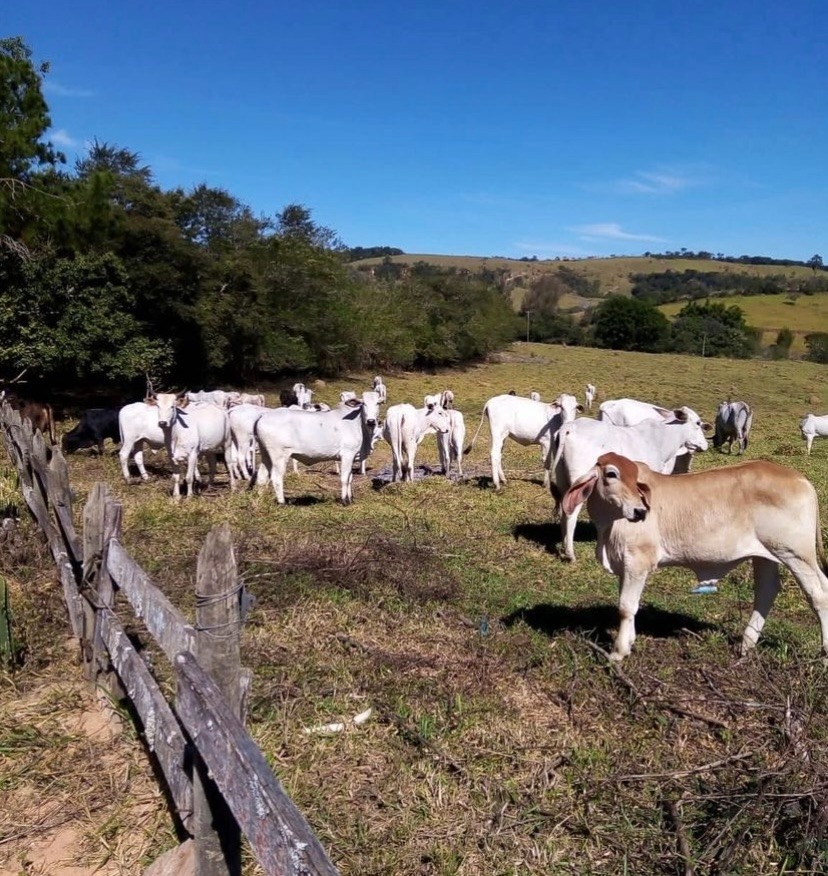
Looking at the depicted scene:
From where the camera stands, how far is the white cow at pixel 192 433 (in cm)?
1243

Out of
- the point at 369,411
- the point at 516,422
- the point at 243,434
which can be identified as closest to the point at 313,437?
the point at 369,411

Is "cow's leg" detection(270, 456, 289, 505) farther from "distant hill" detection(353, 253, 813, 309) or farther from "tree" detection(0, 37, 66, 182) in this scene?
"distant hill" detection(353, 253, 813, 309)

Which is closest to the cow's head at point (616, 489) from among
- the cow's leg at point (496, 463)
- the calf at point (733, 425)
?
the cow's leg at point (496, 463)

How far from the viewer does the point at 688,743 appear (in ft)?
14.7

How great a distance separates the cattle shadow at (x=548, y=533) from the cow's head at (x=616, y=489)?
3.54m

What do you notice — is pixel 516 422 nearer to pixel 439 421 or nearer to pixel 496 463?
pixel 496 463

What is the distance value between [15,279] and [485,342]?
2910 centimetres

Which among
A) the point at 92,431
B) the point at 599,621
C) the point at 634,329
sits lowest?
the point at 599,621

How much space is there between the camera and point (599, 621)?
6.58m

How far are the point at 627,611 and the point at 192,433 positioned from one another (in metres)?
8.93

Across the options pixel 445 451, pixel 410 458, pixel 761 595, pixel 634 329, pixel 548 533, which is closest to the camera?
pixel 761 595

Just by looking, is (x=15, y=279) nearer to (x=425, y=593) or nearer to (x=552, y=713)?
Answer: (x=425, y=593)

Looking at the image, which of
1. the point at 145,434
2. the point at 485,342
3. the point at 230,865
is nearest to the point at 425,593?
the point at 230,865

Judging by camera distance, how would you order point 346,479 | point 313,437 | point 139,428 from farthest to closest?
point 139,428 < point 313,437 < point 346,479
